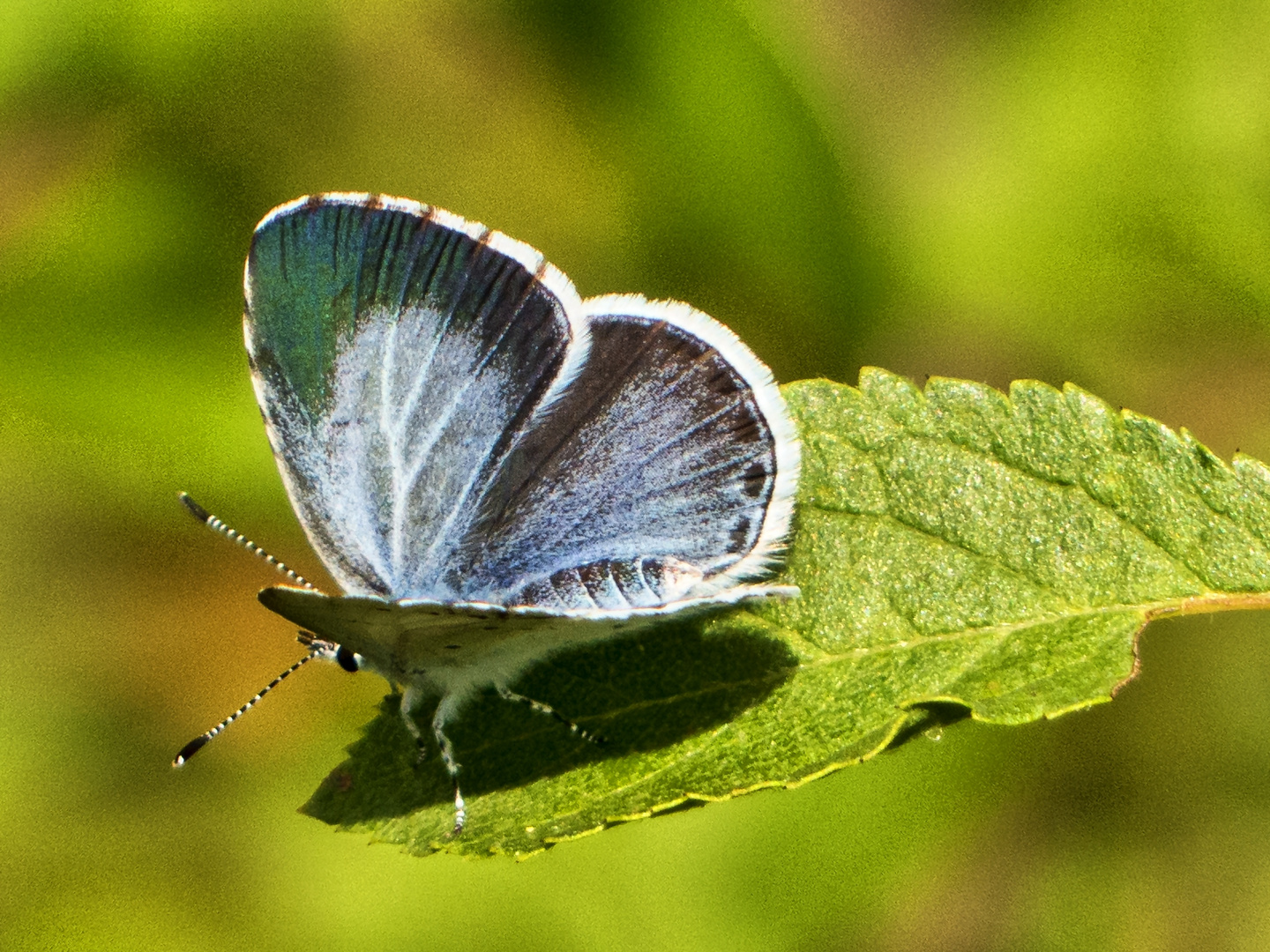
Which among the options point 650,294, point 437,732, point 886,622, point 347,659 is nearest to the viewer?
point 886,622

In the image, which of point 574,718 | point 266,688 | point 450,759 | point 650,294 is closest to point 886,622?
point 574,718

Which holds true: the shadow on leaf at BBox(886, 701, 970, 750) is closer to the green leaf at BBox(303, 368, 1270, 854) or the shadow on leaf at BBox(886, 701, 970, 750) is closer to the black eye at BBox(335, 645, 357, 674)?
the green leaf at BBox(303, 368, 1270, 854)

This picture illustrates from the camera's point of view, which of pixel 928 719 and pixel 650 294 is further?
pixel 650 294

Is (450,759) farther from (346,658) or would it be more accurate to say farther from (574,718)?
(346,658)

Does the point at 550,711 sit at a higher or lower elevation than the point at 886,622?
lower

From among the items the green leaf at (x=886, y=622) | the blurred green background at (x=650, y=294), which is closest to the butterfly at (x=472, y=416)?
the green leaf at (x=886, y=622)

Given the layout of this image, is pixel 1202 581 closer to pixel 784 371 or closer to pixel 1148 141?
pixel 784 371

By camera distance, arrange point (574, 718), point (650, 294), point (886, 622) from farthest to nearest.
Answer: point (650, 294) < point (574, 718) < point (886, 622)
